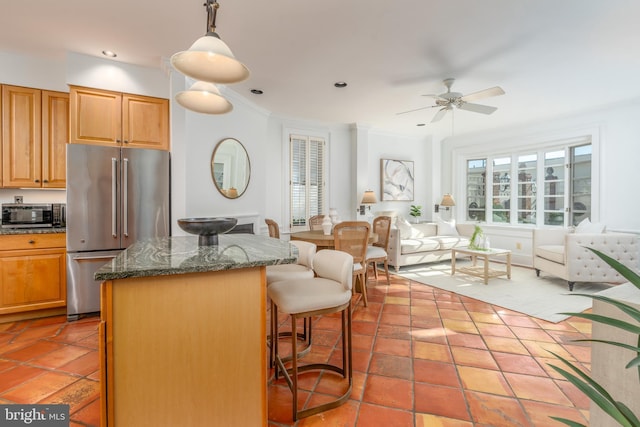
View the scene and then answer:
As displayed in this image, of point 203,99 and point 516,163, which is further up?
point 516,163

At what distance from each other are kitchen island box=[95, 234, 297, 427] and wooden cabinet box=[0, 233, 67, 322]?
2.21m

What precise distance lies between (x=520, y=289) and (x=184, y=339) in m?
4.18

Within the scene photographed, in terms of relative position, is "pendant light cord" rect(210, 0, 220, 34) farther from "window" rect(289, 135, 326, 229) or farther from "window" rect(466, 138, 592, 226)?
"window" rect(466, 138, 592, 226)

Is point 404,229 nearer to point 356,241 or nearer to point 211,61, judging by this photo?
point 356,241

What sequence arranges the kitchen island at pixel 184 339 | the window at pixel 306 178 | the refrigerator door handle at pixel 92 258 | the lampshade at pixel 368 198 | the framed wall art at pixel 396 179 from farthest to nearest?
the framed wall art at pixel 396 179 < the lampshade at pixel 368 198 < the window at pixel 306 178 < the refrigerator door handle at pixel 92 258 < the kitchen island at pixel 184 339

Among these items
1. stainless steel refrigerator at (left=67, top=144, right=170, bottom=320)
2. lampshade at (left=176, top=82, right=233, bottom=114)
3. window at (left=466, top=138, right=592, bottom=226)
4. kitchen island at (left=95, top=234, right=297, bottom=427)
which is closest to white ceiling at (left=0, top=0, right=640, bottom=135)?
lampshade at (left=176, top=82, right=233, bottom=114)

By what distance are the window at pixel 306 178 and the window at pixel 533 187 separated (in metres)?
3.39

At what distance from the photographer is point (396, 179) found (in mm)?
6281

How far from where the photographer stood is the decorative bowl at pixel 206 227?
1.70 meters

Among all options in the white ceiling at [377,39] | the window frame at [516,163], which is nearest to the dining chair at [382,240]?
the white ceiling at [377,39]

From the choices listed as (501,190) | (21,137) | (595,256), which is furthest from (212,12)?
(501,190)

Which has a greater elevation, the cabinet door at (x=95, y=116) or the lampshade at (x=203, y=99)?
the cabinet door at (x=95, y=116)

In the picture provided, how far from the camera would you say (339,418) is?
164cm

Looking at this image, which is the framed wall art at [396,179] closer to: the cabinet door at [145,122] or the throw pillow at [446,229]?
the throw pillow at [446,229]
